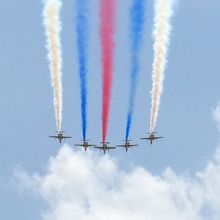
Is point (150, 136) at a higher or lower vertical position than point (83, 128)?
higher

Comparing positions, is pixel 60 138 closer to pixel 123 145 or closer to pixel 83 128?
pixel 123 145

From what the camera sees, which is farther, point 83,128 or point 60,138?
point 60,138

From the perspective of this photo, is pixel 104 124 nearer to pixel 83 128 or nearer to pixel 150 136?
pixel 83 128

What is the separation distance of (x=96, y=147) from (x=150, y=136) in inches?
228

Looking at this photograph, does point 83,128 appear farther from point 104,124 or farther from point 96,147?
point 96,147

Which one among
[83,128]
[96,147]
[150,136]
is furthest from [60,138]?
[83,128]

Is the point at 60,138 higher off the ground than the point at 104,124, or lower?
higher

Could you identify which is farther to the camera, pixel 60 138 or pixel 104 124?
pixel 60 138

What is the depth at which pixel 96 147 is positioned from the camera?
86.8 m

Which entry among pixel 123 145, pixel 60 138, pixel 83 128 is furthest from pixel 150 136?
pixel 83 128

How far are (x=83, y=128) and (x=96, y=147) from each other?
17.5 meters

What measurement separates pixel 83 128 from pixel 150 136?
1793cm

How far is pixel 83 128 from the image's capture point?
228ft

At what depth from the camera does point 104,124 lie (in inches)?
2621
